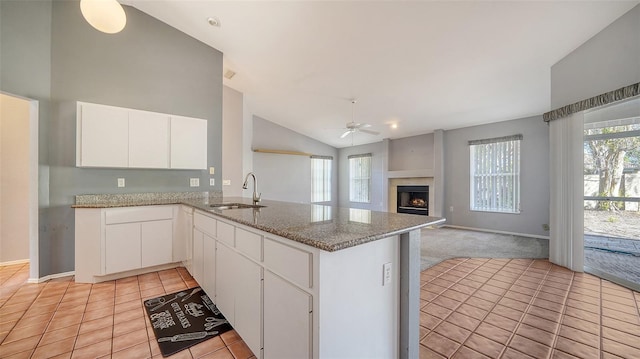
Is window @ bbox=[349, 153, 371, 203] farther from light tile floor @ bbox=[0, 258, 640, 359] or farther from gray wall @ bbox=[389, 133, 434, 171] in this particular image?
light tile floor @ bbox=[0, 258, 640, 359]

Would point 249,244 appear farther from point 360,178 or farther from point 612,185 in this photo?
point 360,178

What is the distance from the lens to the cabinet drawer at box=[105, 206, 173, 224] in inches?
111

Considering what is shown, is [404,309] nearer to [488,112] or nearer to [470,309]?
[470,309]

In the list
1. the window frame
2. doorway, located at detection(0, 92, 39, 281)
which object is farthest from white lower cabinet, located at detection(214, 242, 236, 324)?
the window frame

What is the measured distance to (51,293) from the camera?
2.53 metres

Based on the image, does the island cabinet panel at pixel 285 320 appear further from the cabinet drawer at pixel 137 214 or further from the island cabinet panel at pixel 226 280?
the cabinet drawer at pixel 137 214

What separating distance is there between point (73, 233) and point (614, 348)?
536 centimetres

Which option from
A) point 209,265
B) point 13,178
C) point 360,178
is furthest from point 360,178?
point 13,178

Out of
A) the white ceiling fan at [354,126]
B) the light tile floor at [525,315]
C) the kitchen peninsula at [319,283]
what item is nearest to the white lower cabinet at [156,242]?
the kitchen peninsula at [319,283]

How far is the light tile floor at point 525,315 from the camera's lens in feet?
5.64

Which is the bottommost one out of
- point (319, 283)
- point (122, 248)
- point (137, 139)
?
point (122, 248)

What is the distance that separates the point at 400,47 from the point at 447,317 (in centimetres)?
313

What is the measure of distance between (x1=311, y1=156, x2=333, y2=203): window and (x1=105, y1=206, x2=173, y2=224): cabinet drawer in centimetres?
570

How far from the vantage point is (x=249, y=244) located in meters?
1.53
